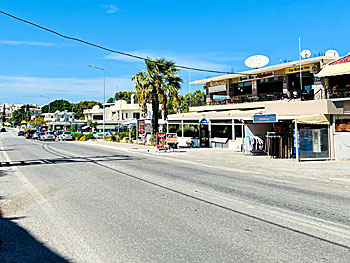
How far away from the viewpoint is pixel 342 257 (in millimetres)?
4863

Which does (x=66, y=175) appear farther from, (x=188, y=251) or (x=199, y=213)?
(x=188, y=251)

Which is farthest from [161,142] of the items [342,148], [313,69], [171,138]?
[313,69]

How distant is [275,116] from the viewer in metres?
20.1

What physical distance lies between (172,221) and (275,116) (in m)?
14.9

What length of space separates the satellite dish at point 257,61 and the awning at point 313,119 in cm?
1653

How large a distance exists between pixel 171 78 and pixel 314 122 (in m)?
15.8

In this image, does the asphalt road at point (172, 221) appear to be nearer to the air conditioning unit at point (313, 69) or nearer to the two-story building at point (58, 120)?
the air conditioning unit at point (313, 69)

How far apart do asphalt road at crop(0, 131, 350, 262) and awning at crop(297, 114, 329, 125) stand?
296 inches

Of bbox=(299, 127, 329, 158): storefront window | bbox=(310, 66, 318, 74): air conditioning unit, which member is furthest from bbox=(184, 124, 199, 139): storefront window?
bbox=(299, 127, 329, 158): storefront window

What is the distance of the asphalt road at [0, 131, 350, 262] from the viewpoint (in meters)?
5.06

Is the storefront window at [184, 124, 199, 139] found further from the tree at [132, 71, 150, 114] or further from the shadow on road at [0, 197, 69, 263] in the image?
the shadow on road at [0, 197, 69, 263]

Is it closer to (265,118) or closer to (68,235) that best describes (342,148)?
(265,118)

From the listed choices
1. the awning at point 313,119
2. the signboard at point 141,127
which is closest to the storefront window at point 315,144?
the awning at point 313,119

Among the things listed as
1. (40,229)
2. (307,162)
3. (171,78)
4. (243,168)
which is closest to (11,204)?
(40,229)
